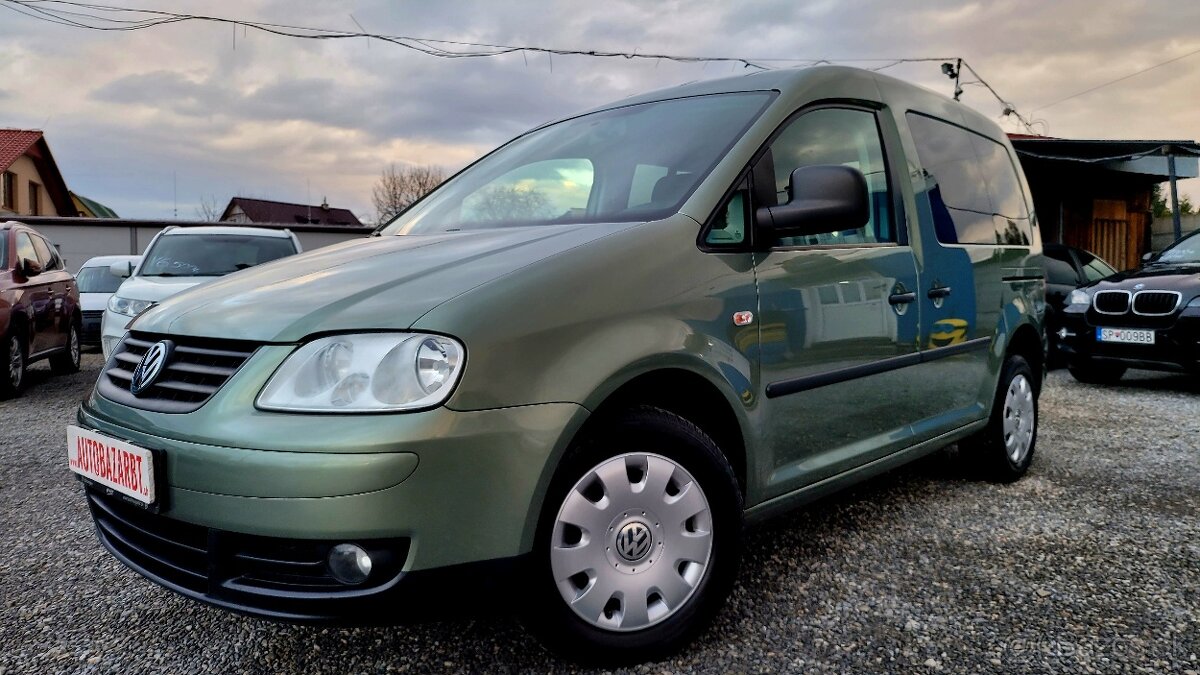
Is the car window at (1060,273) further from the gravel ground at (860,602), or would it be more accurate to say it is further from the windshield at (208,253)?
the windshield at (208,253)

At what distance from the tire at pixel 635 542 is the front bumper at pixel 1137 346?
6053mm

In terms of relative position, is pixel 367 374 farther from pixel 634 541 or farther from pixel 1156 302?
pixel 1156 302

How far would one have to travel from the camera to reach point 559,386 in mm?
1770

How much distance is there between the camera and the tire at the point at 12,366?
6.62m

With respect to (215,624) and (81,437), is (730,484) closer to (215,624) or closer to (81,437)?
(215,624)

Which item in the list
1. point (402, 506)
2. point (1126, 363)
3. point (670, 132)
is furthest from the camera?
point (1126, 363)

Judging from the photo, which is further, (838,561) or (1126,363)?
(1126,363)

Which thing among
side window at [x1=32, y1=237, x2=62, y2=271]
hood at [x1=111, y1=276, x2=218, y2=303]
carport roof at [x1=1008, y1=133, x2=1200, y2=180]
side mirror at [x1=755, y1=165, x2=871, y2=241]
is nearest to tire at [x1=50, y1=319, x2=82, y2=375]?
side window at [x1=32, y1=237, x2=62, y2=271]

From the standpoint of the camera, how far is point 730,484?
2.10 m

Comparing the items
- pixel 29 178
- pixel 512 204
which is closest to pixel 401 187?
pixel 29 178

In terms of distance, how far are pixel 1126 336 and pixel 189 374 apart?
290 inches

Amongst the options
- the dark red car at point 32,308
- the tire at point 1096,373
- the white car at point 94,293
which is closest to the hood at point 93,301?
the white car at point 94,293

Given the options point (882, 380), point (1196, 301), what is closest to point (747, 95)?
point (882, 380)

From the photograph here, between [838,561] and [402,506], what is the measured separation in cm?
174
